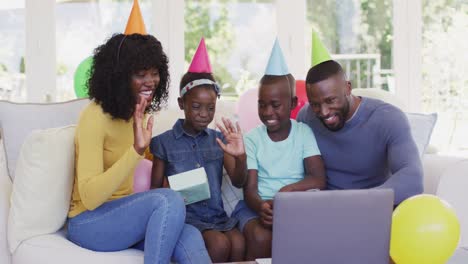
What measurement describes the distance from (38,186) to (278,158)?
32.2 inches

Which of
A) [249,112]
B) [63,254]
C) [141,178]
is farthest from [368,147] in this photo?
[63,254]

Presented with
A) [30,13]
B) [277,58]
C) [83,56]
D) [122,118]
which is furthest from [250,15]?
[122,118]

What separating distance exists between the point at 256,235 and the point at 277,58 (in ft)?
2.15

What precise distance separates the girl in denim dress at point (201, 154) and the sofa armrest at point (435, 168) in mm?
749

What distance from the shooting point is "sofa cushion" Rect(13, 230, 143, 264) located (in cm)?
192

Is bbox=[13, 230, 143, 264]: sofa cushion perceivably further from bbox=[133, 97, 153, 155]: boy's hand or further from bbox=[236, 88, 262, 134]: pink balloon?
bbox=[236, 88, 262, 134]: pink balloon

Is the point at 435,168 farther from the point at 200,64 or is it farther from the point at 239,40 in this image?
the point at 239,40

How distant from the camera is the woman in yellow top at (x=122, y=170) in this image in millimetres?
1879

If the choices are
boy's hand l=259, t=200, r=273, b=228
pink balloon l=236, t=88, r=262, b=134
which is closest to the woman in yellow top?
boy's hand l=259, t=200, r=273, b=228

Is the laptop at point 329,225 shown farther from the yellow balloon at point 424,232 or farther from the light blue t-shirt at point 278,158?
the light blue t-shirt at point 278,158

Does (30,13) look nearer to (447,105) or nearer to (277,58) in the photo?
A: (277,58)

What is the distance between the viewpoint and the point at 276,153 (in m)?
2.27

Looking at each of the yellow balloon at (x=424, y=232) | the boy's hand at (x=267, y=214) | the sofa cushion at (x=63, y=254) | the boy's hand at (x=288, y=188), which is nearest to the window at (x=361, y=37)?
the boy's hand at (x=288, y=188)

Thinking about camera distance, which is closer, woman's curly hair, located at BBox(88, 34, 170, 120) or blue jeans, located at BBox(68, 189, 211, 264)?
blue jeans, located at BBox(68, 189, 211, 264)
